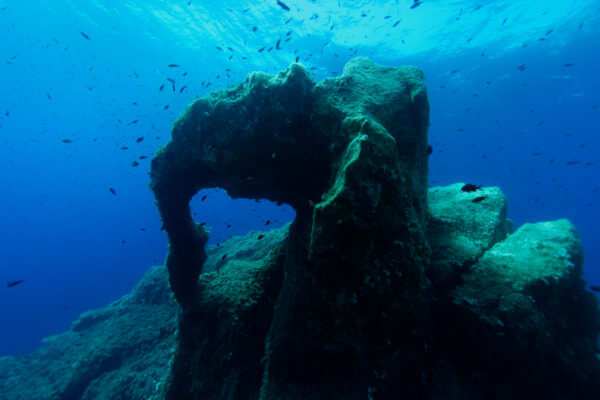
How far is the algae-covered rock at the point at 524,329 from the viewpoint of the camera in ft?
11.6

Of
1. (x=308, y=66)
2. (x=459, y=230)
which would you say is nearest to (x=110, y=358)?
(x=459, y=230)

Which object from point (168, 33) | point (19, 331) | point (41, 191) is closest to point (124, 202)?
point (41, 191)

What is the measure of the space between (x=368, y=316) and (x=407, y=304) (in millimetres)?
464

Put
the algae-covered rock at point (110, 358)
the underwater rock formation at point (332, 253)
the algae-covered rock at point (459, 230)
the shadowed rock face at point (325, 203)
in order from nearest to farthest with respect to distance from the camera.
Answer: the shadowed rock face at point (325, 203), the underwater rock formation at point (332, 253), the algae-covered rock at point (459, 230), the algae-covered rock at point (110, 358)

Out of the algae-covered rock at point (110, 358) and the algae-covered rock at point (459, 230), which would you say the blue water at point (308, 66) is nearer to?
the algae-covered rock at point (110, 358)

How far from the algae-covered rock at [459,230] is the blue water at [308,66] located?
5317 millimetres

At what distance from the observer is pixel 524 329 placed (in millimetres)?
3496

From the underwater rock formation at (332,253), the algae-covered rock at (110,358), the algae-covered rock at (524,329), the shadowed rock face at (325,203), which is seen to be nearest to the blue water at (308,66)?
the shadowed rock face at (325,203)

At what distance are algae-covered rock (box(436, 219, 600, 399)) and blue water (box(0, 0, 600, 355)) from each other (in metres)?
Answer: 6.40

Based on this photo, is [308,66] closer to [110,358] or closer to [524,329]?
[110,358]

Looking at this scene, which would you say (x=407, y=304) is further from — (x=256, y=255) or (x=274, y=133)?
(x=256, y=255)

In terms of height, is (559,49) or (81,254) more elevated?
(81,254)

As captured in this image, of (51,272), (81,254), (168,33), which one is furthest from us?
(81,254)

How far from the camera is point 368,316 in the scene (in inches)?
122
